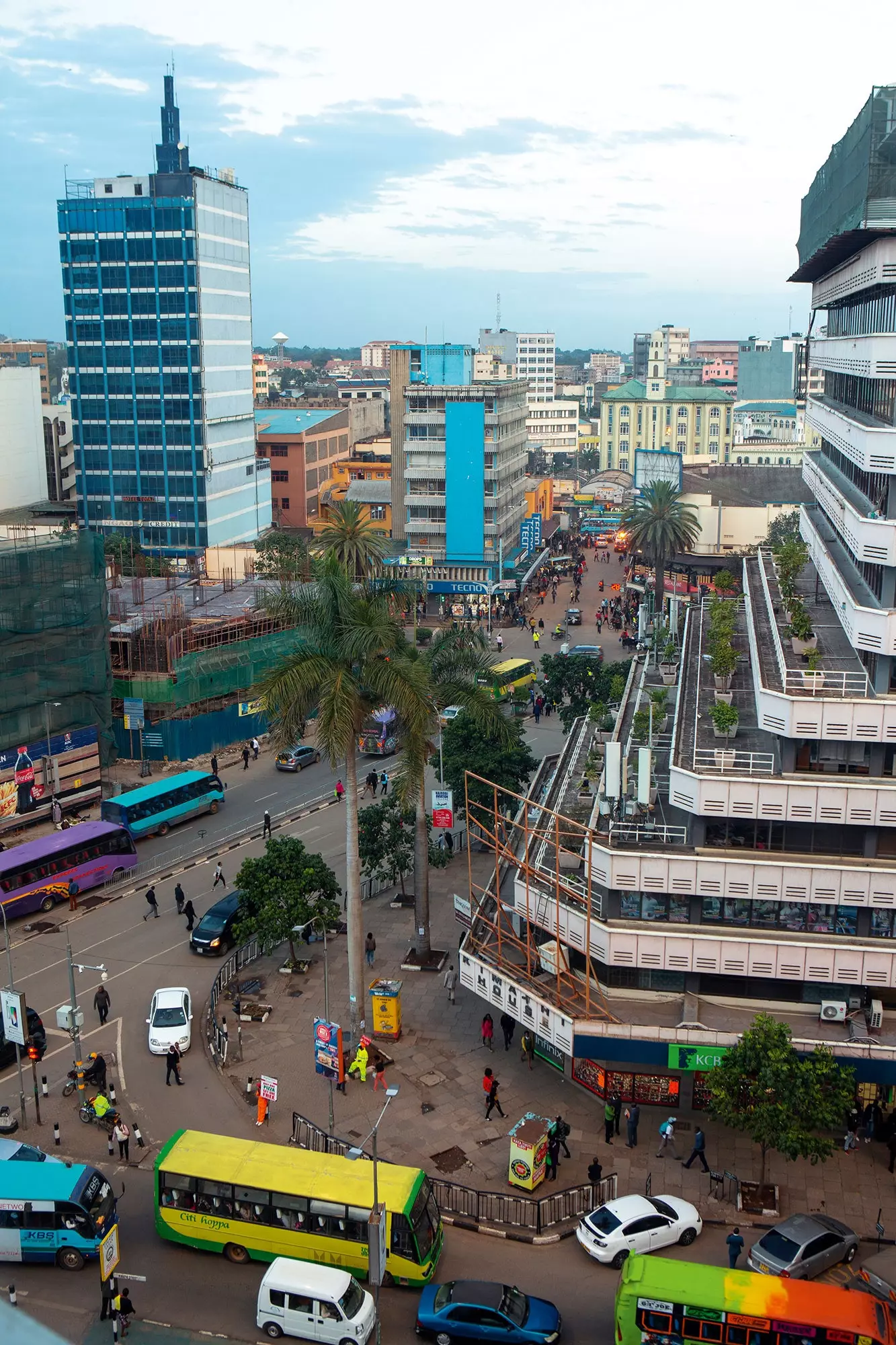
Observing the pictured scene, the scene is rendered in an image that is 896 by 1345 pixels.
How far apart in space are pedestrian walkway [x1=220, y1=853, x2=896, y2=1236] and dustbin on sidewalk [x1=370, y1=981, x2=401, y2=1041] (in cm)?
40

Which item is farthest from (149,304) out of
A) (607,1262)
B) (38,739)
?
(607,1262)

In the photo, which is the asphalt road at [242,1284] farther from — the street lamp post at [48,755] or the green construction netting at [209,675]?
the green construction netting at [209,675]

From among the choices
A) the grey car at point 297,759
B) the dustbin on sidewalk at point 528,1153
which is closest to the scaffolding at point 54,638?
the grey car at point 297,759

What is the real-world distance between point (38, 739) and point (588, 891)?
90.5 feet

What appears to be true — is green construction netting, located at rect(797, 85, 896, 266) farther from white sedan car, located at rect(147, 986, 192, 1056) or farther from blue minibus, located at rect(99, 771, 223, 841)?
blue minibus, located at rect(99, 771, 223, 841)

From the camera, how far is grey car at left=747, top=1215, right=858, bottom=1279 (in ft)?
74.5

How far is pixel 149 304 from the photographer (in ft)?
320

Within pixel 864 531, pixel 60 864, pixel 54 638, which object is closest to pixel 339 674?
pixel 864 531

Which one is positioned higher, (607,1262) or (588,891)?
(588,891)

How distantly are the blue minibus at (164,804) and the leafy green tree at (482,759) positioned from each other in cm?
1070

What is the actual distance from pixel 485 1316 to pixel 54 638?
3421 centimetres

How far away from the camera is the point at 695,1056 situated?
26406 mm

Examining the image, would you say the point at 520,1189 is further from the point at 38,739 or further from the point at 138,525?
the point at 138,525

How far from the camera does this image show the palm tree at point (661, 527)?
78.3 metres
